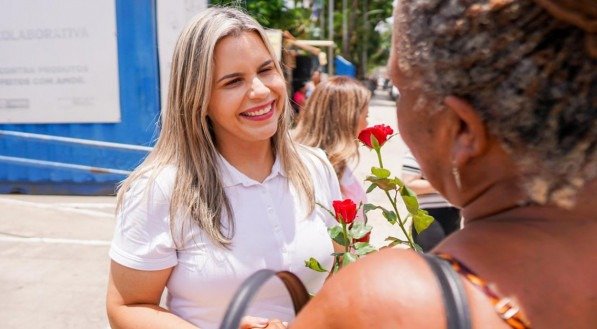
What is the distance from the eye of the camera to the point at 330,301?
794 mm

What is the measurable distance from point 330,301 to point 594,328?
14.1 inches

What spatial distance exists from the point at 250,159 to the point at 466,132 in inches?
45.6

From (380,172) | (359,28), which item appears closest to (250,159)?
(380,172)

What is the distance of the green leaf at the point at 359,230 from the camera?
5.25 ft

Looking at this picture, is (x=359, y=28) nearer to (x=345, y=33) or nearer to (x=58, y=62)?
(x=345, y=33)

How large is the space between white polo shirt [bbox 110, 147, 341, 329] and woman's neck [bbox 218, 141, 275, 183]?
0.16ft

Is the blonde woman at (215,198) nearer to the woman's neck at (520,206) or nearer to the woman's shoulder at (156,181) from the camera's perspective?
the woman's shoulder at (156,181)

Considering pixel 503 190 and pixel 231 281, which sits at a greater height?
pixel 503 190

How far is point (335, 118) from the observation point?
11.1 ft

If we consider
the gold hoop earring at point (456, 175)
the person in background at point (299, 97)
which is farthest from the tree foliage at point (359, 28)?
the gold hoop earring at point (456, 175)

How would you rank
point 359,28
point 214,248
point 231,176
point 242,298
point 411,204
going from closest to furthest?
1. point 242,298
2. point 411,204
3. point 214,248
4. point 231,176
5. point 359,28

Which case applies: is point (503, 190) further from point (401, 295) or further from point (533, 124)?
point (401, 295)

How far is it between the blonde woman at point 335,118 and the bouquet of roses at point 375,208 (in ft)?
5.08

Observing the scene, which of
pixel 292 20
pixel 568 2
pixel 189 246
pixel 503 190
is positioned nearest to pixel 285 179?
pixel 189 246
